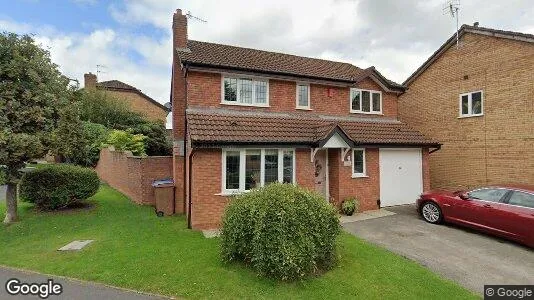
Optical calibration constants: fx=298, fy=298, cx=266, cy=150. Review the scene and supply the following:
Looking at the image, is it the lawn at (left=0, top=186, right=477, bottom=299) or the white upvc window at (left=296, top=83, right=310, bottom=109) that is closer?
the lawn at (left=0, top=186, right=477, bottom=299)

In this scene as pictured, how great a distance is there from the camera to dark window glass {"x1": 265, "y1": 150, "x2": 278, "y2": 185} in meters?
10.5

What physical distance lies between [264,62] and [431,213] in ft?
29.0

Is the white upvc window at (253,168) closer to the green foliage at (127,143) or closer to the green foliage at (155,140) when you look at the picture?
the green foliage at (127,143)

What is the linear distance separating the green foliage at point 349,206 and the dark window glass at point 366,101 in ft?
16.7

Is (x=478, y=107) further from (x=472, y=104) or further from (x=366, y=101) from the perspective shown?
(x=366, y=101)

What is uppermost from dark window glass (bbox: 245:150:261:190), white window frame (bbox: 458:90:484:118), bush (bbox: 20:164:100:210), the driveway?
white window frame (bbox: 458:90:484:118)

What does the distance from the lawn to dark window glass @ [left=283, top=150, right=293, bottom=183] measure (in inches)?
123

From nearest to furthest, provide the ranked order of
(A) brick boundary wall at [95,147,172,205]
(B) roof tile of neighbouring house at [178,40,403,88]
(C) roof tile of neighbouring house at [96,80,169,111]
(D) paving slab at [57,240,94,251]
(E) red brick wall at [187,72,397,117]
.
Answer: (D) paving slab at [57,240,94,251] < (E) red brick wall at [187,72,397,117] < (B) roof tile of neighbouring house at [178,40,403,88] < (A) brick boundary wall at [95,147,172,205] < (C) roof tile of neighbouring house at [96,80,169,111]

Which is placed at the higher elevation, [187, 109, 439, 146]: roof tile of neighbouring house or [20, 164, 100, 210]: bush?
[187, 109, 439, 146]: roof tile of neighbouring house

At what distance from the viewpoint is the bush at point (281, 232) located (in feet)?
19.0

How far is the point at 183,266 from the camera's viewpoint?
6504 mm

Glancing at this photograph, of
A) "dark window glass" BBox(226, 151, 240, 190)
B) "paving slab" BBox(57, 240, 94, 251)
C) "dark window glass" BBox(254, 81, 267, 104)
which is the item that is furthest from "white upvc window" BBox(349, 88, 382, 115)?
"paving slab" BBox(57, 240, 94, 251)

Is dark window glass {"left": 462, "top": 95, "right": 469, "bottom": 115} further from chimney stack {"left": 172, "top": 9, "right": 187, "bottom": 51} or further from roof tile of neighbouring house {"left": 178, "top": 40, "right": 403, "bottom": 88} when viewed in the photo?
chimney stack {"left": 172, "top": 9, "right": 187, "bottom": 51}

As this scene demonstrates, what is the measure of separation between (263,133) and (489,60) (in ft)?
35.8
